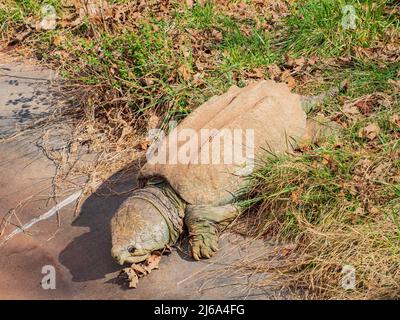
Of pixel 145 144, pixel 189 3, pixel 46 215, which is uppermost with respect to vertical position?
pixel 189 3

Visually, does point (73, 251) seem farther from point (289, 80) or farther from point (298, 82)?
point (298, 82)

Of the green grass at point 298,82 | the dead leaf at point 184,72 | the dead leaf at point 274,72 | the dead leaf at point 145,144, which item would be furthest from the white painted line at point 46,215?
the dead leaf at point 274,72

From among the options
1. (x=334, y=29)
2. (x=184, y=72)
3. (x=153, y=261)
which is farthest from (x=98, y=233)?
(x=334, y=29)

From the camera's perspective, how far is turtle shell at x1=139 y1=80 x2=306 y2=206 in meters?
5.93

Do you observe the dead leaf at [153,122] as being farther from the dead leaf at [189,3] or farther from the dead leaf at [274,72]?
the dead leaf at [189,3]

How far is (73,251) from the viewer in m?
6.06

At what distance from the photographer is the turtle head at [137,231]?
5.66 m

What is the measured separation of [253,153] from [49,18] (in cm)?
418

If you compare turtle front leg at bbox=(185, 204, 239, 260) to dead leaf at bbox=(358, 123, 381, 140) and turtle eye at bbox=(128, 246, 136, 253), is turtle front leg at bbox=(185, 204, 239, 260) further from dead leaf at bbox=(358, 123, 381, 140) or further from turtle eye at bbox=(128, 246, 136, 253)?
dead leaf at bbox=(358, 123, 381, 140)

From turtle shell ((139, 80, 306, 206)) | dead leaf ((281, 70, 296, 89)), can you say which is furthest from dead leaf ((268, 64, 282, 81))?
turtle shell ((139, 80, 306, 206))

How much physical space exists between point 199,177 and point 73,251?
4.06 feet

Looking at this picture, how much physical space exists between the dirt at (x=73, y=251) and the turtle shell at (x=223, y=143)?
47cm

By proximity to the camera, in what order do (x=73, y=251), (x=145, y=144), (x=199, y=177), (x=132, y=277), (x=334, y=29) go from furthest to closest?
(x=334, y=29) < (x=145, y=144) < (x=73, y=251) < (x=199, y=177) < (x=132, y=277)

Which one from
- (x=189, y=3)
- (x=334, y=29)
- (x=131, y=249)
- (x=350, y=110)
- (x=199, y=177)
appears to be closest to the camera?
(x=131, y=249)
